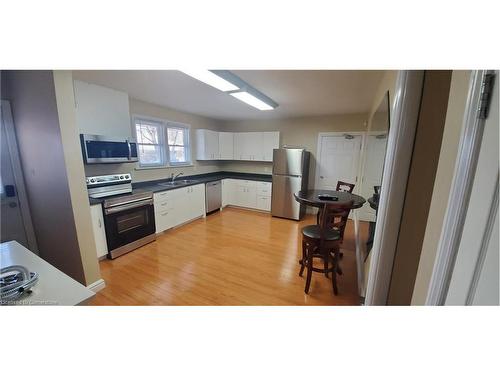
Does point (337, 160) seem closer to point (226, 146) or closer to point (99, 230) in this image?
point (226, 146)

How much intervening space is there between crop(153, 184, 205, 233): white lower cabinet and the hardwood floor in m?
0.23

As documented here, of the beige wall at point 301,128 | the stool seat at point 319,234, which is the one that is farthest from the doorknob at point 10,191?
the beige wall at point 301,128

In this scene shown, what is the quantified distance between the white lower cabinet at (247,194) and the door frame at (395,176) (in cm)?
342

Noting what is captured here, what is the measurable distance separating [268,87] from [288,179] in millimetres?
2197

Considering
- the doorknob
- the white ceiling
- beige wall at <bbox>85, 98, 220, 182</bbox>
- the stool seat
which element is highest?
the white ceiling

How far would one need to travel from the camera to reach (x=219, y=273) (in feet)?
7.50

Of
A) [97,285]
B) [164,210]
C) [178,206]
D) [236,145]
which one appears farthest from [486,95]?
[236,145]

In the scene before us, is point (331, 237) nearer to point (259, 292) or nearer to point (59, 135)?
point (259, 292)

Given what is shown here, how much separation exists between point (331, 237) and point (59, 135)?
9.11ft

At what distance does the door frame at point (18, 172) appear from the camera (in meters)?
2.12

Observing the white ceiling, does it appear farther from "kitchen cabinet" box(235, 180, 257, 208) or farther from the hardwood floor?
"kitchen cabinet" box(235, 180, 257, 208)

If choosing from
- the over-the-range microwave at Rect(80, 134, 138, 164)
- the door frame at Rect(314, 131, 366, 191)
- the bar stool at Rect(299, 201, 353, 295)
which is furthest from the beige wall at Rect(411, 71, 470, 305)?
the door frame at Rect(314, 131, 366, 191)

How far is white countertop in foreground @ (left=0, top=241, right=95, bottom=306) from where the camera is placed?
0.83 m
